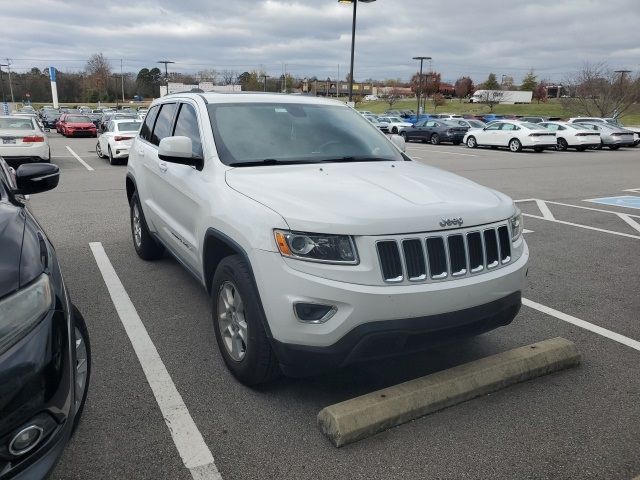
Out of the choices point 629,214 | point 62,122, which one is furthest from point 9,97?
point 629,214

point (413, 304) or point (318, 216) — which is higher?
point (318, 216)

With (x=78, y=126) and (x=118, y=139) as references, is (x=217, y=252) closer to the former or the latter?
(x=118, y=139)

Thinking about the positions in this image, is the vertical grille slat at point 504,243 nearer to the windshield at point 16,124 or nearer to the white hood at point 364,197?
the white hood at point 364,197

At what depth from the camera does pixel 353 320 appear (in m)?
2.69

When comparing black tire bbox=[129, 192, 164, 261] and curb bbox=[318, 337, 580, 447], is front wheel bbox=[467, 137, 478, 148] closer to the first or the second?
black tire bbox=[129, 192, 164, 261]

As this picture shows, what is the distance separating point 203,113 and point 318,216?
1819mm

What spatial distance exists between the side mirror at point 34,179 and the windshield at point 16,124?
1374 centimetres

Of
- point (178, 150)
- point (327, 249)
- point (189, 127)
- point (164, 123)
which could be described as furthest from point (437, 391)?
point (164, 123)

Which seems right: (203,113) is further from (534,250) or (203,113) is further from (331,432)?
(534,250)

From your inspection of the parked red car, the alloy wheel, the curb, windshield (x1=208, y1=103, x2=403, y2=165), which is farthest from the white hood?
the parked red car

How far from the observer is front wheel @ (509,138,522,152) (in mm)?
25222

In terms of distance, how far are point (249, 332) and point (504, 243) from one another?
1643mm

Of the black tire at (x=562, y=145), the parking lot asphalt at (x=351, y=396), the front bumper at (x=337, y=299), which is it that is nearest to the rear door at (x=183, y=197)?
the parking lot asphalt at (x=351, y=396)

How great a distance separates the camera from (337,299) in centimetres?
267
